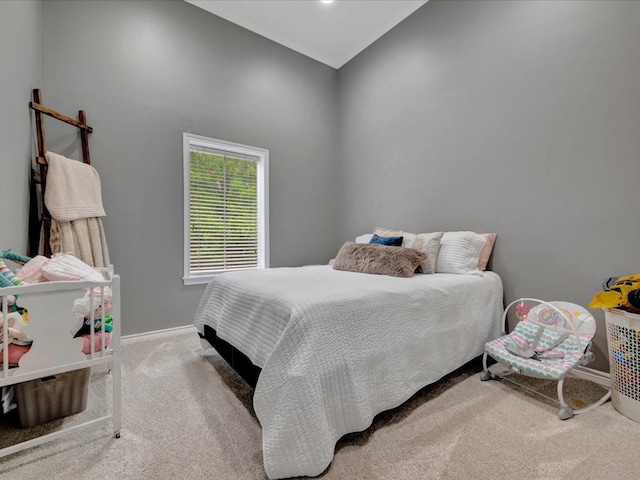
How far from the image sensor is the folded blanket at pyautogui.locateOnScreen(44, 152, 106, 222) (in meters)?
2.16

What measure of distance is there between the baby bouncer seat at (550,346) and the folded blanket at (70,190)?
3.11 meters

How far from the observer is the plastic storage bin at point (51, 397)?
4.63 feet

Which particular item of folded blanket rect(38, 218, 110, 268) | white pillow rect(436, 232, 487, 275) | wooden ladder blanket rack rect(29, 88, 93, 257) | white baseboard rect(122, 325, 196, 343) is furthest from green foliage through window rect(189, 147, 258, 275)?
white pillow rect(436, 232, 487, 275)

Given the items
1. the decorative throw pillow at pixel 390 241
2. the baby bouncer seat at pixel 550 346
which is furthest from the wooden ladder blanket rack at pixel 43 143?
the baby bouncer seat at pixel 550 346

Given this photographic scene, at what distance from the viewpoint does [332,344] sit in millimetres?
1303

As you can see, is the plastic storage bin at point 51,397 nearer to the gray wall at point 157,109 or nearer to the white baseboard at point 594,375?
the gray wall at point 157,109

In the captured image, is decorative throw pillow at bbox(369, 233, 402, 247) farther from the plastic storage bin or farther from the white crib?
the plastic storage bin

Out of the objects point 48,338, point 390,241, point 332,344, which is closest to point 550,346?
point 390,241

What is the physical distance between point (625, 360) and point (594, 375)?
0.55 m

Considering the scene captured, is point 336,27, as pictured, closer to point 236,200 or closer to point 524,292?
point 236,200

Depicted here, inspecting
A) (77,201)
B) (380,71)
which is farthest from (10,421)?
(380,71)

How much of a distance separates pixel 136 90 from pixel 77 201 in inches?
47.9

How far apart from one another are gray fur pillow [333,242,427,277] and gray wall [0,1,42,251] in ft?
7.34

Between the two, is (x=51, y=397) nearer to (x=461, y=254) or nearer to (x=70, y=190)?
(x=70, y=190)
